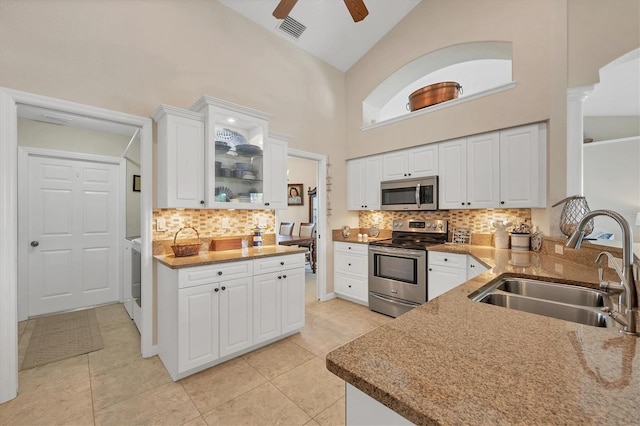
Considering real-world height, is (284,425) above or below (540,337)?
below

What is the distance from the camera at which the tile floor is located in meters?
1.78

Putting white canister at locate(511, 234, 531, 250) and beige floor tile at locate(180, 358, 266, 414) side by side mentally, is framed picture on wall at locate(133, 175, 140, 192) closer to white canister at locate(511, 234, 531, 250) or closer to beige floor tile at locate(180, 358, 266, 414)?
beige floor tile at locate(180, 358, 266, 414)

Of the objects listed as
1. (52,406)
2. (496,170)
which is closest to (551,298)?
(496,170)

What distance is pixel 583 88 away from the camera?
2.53 metres

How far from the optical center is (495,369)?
65 cm

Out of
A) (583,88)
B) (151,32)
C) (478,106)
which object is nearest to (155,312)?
(151,32)

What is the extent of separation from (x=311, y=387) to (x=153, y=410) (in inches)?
43.7

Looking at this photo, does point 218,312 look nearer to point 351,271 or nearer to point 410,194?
point 351,271

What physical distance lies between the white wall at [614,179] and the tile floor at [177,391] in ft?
17.4

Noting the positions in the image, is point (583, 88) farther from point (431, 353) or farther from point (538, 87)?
point (431, 353)

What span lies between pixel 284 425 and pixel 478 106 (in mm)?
3584

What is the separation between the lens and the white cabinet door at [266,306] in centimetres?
258

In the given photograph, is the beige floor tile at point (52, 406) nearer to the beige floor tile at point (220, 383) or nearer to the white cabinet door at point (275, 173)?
the beige floor tile at point (220, 383)

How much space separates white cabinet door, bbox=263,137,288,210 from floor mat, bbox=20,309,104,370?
7.39ft
